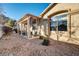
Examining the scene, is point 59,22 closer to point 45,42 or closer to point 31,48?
point 45,42

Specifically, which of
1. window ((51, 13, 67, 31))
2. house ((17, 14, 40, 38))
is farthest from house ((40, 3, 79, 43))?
house ((17, 14, 40, 38))

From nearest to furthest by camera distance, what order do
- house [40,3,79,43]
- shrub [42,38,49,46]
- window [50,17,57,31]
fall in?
house [40,3,79,43], shrub [42,38,49,46], window [50,17,57,31]

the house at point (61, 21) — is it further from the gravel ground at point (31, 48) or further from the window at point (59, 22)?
the gravel ground at point (31, 48)

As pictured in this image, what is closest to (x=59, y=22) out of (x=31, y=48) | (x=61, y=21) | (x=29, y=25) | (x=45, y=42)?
(x=61, y=21)

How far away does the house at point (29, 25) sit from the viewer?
3.38 meters

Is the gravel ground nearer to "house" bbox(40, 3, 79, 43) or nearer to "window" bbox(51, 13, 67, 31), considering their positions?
"house" bbox(40, 3, 79, 43)

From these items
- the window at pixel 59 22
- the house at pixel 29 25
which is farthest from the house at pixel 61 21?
the house at pixel 29 25

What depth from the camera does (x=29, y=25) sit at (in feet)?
11.2

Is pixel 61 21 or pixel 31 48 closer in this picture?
pixel 31 48

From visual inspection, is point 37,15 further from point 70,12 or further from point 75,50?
point 75,50

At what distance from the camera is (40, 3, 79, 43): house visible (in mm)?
3231

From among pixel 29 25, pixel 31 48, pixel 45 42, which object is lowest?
pixel 31 48

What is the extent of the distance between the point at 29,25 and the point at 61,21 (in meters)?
0.75

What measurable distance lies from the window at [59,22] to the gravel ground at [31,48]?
13.4 inches
